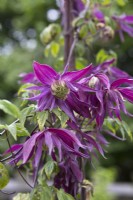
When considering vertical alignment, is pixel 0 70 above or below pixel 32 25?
below

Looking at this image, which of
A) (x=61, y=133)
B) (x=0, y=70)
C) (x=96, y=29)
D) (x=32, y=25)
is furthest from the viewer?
(x=32, y=25)

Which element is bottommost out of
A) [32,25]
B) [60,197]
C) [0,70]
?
[60,197]

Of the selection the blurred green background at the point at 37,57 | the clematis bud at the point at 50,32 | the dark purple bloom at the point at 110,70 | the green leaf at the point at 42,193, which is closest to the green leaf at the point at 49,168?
the green leaf at the point at 42,193

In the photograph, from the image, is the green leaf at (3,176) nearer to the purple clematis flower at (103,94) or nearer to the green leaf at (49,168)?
the green leaf at (49,168)

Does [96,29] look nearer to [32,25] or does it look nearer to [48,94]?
[48,94]

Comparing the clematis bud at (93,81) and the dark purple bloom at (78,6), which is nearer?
the clematis bud at (93,81)

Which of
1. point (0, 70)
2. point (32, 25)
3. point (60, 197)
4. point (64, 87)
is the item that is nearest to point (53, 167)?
point (60, 197)

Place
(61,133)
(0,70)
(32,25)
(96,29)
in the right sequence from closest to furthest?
(61,133) < (96,29) < (0,70) < (32,25)

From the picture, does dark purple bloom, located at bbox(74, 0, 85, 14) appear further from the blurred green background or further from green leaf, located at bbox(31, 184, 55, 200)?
the blurred green background

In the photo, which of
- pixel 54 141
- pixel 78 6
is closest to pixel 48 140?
pixel 54 141
